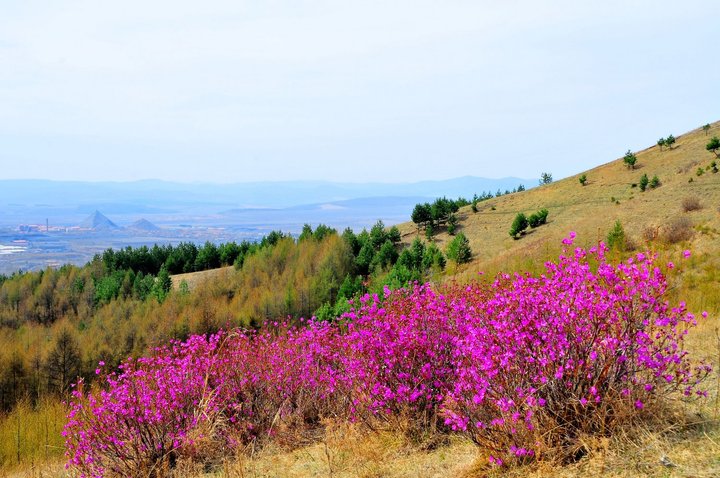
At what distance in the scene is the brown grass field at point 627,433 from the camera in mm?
3916

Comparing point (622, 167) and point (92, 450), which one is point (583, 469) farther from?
point (622, 167)

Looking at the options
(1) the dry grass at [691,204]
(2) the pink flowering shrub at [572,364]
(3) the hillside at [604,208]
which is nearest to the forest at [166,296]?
(3) the hillside at [604,208]

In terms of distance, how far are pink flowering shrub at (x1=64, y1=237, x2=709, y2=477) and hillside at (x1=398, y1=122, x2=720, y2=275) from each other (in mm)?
17392

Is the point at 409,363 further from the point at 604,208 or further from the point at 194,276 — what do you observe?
the point at 194,276

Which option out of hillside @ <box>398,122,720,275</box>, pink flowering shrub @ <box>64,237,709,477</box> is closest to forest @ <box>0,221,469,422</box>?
hillside @ <box>398,122,720,275</box>

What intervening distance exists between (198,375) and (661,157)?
5244 centimetres

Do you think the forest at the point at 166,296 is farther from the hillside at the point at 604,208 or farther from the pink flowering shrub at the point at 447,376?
the pink flowering shrub at the point at 447,376

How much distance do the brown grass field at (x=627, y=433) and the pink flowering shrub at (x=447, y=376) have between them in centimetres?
21

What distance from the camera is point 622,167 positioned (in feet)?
164

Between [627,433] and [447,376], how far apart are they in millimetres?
2027

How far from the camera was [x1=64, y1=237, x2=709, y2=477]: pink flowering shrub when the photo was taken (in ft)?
13.7

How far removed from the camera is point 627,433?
13.5 feet

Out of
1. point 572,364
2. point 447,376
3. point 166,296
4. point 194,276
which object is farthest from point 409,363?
point 194,276

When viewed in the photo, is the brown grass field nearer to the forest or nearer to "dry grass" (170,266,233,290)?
the forest
